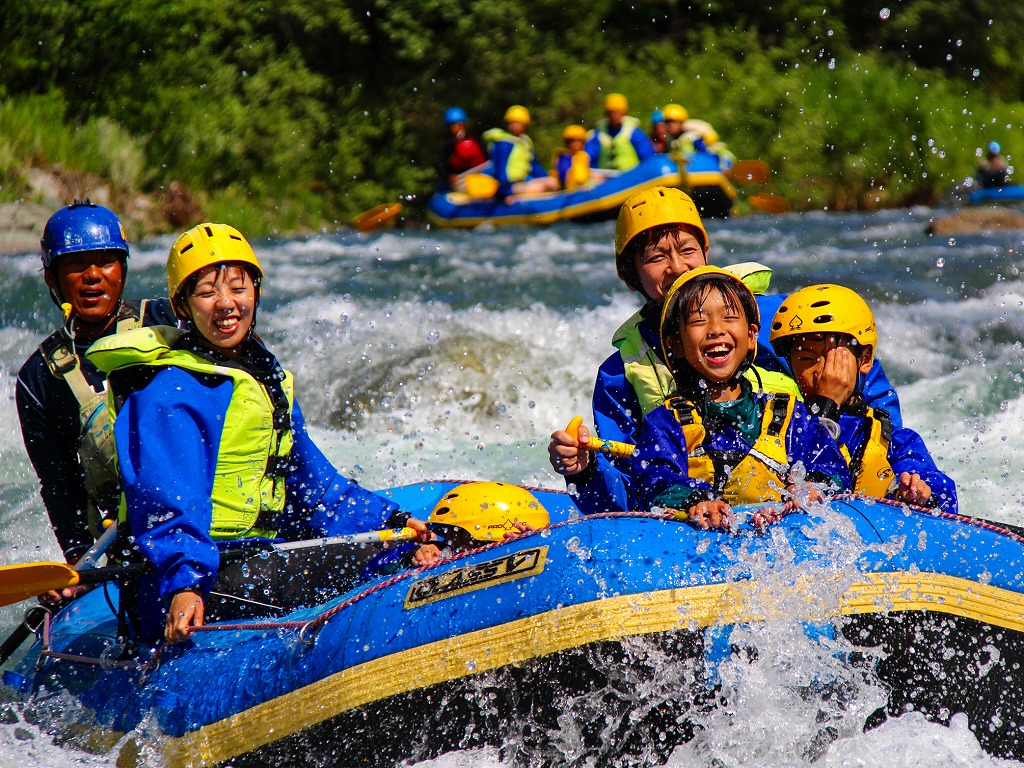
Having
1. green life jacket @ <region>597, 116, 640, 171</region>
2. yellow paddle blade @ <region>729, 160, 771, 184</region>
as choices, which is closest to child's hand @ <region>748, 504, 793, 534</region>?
yellow paddle blade @ <region>729, 160, 771, 184</region>

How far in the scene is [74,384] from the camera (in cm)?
412

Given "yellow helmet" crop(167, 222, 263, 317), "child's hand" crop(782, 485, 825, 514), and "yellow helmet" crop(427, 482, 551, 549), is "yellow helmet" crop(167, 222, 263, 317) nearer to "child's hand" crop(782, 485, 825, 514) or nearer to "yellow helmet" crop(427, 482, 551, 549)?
"yellow helmet" crop(427, 482, 551, 549)

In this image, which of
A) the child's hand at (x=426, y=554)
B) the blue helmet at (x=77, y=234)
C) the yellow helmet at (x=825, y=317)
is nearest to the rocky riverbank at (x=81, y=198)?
the blue helmet at (x=77, y=234)

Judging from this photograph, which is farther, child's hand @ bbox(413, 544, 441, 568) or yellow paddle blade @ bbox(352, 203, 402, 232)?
yellow paddle blade @ bbox(352, 203, 402, 232)

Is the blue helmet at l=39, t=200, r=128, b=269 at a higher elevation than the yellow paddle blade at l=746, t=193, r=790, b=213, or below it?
below

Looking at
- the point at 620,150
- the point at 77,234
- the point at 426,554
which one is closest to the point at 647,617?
the point at 426,554

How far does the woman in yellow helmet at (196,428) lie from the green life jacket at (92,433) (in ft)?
1.80

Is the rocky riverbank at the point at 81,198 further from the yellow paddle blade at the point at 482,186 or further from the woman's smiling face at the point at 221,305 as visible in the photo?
the woman's smiling face at the point at 221,305

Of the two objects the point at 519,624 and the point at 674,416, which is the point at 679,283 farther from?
the point at 519,624

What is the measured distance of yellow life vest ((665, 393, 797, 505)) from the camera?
3.04 metres

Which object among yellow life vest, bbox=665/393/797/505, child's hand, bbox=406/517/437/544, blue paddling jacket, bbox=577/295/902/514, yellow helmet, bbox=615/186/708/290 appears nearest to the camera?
yellow life vest, bbox=665/393/797/505

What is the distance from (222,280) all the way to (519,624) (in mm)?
1381

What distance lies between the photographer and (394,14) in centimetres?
1700

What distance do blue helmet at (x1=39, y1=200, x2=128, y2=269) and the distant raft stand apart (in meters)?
9.67
